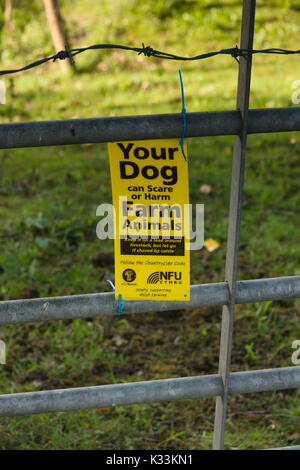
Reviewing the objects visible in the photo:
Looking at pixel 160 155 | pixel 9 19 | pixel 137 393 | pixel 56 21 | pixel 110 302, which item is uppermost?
pixel 9 19

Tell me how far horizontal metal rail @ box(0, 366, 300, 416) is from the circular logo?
0.35 m

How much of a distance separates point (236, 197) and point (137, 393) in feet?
2.09

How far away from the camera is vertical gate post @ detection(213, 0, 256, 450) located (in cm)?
123

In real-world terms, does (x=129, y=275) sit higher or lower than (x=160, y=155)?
lower

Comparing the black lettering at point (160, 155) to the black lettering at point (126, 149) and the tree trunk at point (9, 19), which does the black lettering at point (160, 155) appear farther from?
the tree trunk at point (9, 19)

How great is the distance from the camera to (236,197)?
1371 mm

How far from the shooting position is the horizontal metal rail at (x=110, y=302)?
4.74 feet

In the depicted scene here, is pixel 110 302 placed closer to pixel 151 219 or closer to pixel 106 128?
pixel 151 219

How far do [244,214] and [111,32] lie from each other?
184 inches

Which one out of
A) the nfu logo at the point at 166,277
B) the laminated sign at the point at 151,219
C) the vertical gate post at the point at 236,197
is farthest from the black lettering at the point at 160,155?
the nfu logo at the point at 166,277

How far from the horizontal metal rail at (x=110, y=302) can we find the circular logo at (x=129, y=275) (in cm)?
7

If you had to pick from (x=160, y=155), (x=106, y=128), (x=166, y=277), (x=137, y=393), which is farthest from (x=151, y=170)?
(x=137, y=393)

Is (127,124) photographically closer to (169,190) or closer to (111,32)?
(169,190)
